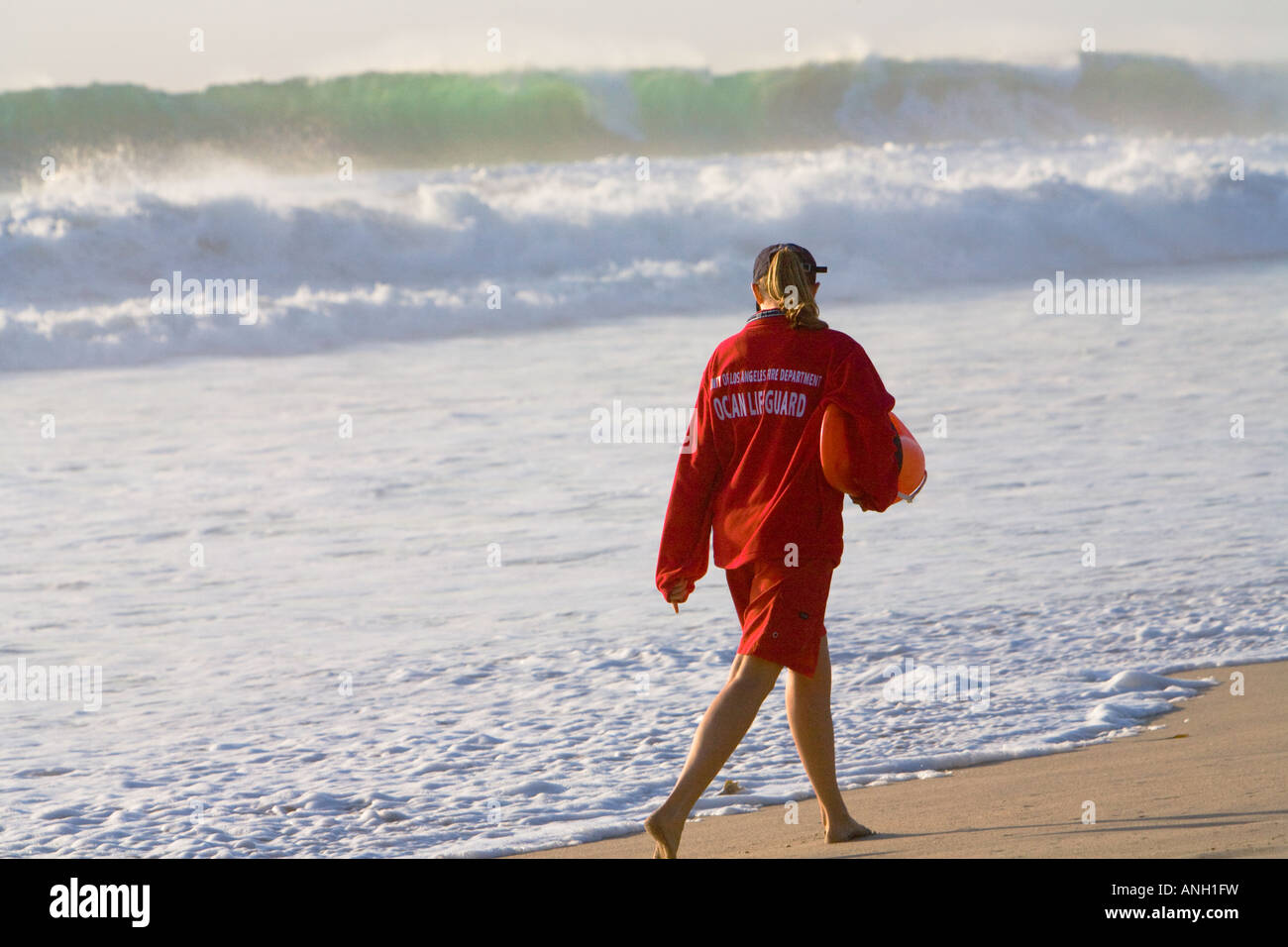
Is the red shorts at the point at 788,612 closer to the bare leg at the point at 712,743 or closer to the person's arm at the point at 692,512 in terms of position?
the bare leg at the point at 712,743

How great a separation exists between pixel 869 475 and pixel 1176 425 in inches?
305

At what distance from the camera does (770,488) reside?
3633 millimetres

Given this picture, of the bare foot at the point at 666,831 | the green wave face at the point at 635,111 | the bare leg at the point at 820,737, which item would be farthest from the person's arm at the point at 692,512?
the green wave face at the point at 635,111

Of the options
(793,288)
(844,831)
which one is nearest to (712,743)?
(844,831)

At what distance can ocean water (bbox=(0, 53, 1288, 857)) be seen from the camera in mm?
4961

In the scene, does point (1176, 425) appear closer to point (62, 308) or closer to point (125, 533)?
point (125, 533)

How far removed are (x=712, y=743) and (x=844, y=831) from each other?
516 mm

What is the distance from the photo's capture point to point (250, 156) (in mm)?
32188

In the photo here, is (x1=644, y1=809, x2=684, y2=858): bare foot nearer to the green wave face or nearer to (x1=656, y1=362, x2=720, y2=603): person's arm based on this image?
(x1=656, y1=362, x2=720, y2=603): person's arm

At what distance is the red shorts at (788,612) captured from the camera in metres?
3.59

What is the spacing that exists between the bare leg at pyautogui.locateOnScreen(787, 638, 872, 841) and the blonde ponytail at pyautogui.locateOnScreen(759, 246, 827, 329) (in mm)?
800

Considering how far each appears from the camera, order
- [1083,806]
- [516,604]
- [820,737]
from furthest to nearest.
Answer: [516,604]
[1083,806]
[820,737]

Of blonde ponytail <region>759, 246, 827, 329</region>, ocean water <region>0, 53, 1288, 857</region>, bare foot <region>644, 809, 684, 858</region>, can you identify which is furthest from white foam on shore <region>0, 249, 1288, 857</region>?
blonde ponytail <region>759, 246, 827, 329</region>

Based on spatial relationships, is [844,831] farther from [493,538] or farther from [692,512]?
[493,538]
